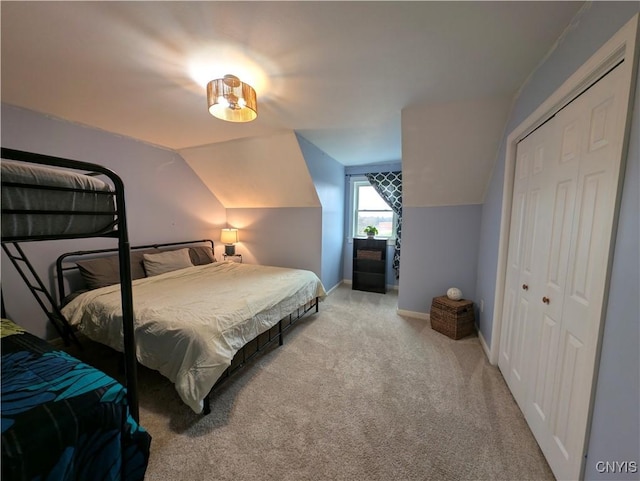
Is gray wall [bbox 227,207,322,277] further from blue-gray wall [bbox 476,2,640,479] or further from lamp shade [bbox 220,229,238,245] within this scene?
blue-gray wall [bbox 476,2,640,479]

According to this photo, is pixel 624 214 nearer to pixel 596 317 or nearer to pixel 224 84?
pixel 596 317

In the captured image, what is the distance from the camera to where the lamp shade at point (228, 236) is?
13.9ft

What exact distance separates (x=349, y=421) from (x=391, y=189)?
3.61 meters

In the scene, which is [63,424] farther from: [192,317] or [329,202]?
[329,202]

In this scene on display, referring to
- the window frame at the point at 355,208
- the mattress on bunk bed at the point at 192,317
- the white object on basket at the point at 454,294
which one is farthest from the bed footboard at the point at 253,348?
the window frame at the point at 355,208

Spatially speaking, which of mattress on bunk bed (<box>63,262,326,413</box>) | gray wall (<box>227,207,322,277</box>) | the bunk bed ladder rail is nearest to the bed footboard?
mattress on bunk bed (<box>63,262,326,413</box>)

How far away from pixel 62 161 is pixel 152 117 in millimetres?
2034

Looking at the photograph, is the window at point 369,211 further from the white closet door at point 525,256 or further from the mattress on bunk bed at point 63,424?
the mattress on bunk bed at point 63,424

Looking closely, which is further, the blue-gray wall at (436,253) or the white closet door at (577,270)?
the blue-gray wall at (436,253)

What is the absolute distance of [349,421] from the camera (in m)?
1.59

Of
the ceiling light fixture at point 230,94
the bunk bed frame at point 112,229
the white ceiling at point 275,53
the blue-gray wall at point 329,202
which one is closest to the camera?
the bunk bed frame at point 112,229

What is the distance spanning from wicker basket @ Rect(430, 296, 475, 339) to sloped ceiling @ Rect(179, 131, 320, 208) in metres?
2.28

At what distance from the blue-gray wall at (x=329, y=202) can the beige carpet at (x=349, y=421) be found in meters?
1.93

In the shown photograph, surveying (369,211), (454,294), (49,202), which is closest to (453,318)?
(454,294)
